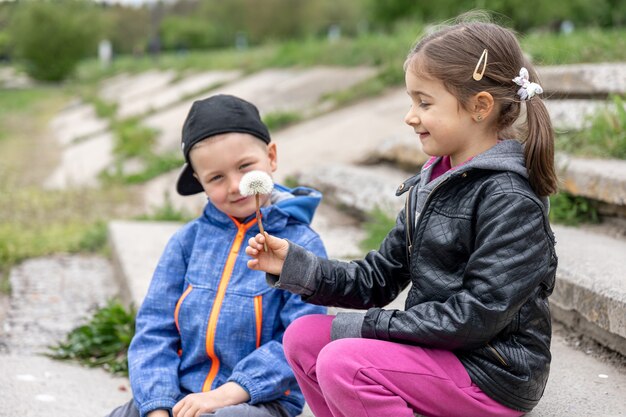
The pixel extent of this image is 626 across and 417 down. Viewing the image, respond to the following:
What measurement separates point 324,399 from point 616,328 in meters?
0.89

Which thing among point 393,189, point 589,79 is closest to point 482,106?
point 393,189

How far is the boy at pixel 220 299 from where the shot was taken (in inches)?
89.6

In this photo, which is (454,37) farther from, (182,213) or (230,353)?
(182,213)

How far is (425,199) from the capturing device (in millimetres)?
1975

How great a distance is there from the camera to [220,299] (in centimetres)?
234

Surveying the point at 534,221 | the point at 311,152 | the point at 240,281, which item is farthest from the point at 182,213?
the point at 534,221

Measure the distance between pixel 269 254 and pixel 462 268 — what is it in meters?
0.47

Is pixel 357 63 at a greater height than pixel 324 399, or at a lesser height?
lesser

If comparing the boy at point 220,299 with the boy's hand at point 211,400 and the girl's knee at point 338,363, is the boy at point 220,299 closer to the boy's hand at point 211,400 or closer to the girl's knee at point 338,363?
the boy's hand at point 211,400

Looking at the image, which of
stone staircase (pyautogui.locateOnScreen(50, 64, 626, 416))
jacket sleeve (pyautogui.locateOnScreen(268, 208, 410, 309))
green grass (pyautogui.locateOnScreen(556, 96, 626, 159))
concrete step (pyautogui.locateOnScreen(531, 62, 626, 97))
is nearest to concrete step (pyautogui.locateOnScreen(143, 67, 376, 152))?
stone staircase (pyautogui.locateOnScreen(50, 64, 626, 416))

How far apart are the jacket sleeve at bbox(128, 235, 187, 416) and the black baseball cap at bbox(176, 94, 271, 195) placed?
32 centimetres

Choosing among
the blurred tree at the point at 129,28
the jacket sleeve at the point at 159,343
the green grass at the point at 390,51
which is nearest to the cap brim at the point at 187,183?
the jacket sleeve at the point at 159,343

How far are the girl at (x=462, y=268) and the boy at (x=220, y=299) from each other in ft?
0.89

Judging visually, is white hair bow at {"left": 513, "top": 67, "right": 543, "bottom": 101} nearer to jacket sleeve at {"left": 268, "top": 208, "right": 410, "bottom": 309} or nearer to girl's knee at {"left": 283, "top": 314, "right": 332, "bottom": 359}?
jacket sleeve at {"left": 268, "top": 208, "right": 410, "bottom": 309}
